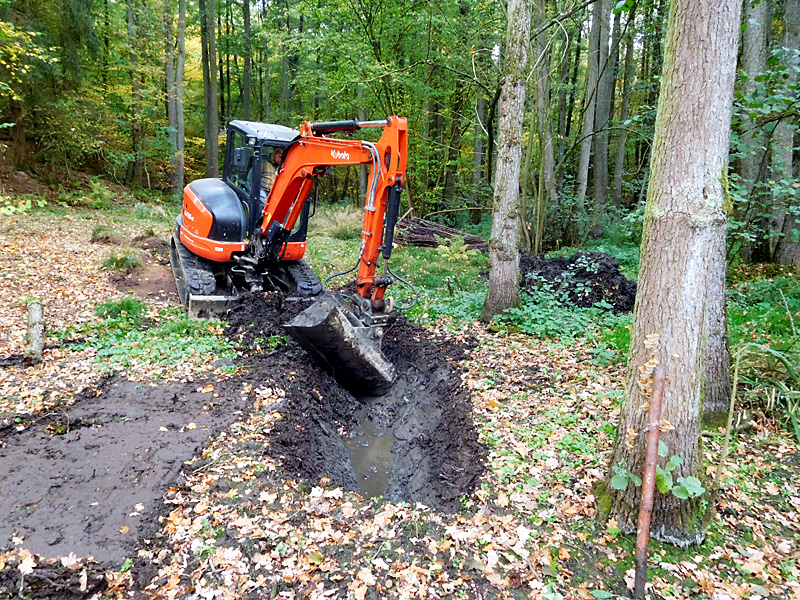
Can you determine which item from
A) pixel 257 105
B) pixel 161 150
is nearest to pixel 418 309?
pixel 161 150

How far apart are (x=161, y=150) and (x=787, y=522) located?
66.8ft

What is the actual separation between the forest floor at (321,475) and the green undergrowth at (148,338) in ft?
0.11

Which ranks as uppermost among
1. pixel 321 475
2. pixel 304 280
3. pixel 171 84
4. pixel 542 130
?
pixel 171 84

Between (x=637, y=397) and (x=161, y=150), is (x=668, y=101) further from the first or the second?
(x=161, y=150)

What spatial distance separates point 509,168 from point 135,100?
1535 cm

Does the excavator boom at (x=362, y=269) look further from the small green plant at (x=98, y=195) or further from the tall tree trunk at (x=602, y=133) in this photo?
the small green plant at (x=98, y=195)

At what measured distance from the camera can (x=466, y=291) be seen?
28.6 ft

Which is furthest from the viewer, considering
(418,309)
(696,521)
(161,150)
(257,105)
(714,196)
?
(257,105)

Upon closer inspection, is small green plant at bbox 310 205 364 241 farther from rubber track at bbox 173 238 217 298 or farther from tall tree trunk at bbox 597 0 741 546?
tall tree trunk at bbox 597 0 741 546

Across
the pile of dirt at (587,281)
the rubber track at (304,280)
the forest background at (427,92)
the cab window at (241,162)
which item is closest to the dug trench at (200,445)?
the rubber track at (304,280)

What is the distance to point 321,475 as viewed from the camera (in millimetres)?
4211

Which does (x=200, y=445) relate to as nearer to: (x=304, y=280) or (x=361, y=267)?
(x=361, y=267)

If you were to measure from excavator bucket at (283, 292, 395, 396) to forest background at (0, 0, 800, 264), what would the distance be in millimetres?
3855

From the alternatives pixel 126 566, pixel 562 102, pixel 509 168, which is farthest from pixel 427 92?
pixel 126 566
